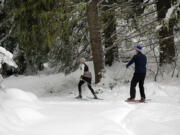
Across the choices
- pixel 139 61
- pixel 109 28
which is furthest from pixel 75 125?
pixel 109 28

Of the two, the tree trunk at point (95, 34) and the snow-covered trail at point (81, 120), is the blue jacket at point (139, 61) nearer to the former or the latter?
the snow-covered trail at point (81, 120)

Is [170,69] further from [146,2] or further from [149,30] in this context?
[146,2]

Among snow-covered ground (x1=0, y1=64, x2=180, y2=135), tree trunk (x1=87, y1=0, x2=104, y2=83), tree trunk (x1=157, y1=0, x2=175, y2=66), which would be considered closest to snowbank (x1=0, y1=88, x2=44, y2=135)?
snow-covered ground (x1=0, y1=64, x2=180, y2=135)

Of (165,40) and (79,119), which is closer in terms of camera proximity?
(79,119)

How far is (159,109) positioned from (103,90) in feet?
13.9

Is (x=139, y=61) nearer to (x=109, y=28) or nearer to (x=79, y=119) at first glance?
(x=79, y=119)

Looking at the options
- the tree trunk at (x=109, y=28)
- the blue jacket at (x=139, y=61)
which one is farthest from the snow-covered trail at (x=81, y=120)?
the tree trunk at (x=109, y=28)

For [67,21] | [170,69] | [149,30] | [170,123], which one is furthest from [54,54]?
[170,123]

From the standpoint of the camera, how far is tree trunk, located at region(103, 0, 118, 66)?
11305mm

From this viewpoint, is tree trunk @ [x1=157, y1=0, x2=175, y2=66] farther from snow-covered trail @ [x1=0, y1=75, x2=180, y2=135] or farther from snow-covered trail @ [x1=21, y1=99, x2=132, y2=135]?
snow-covered trail @ [x1=21, y1=99, x2=132, y2=135]

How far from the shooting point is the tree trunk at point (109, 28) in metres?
11.3

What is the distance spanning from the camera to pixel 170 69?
11039 mm

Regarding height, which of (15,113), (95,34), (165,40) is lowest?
(15,113)

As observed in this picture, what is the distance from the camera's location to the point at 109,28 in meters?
13.0
